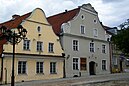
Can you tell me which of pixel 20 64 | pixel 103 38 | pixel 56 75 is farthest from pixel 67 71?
pixel 103 38

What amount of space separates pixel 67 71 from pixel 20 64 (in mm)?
8174

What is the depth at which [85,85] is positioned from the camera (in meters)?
21.5

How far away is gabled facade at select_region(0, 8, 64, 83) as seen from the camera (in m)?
28.7

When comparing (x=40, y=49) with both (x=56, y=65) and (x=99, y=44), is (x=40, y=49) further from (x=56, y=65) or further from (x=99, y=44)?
(x=99, y=44)

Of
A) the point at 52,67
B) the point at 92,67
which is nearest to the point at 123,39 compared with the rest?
the point at 52,67

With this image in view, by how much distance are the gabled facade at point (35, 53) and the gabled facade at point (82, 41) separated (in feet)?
6.93

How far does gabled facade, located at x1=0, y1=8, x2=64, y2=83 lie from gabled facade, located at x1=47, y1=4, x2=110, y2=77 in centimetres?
211

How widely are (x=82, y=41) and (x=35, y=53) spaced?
32.2 feet

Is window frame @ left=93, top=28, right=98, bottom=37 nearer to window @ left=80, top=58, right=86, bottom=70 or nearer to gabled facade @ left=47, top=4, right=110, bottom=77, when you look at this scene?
gabled facade @ left=47, top=4, right=110, bottom=77

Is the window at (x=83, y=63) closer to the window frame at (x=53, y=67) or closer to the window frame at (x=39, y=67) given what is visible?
the window frame at (x=53, y=67)

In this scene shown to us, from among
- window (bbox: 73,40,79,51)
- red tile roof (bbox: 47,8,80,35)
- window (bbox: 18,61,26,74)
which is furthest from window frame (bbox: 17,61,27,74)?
window (bbox: 73,40,79,51)

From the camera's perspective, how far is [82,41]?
38.7 metres

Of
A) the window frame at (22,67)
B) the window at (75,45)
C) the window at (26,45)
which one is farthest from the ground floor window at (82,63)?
the window frame at (22,67)

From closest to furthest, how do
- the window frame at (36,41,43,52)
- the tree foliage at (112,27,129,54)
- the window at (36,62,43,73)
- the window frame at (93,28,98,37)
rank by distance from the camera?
the tree foliage at (112,27,129,54) < the window at (36,62,43,73) < the window frame at (36,41,43,52) < the window frame at (93,28,98,37)
